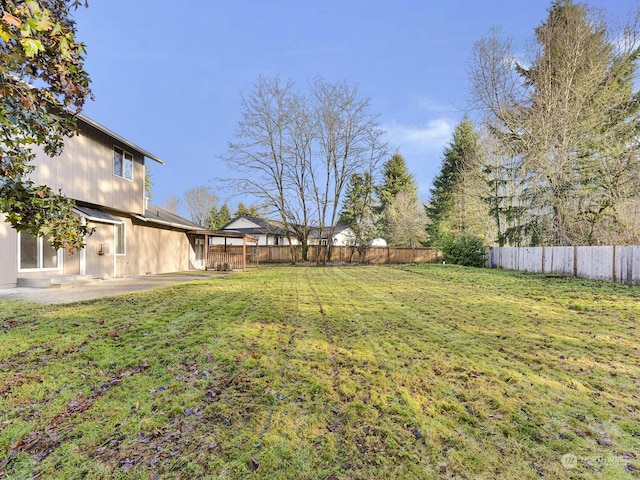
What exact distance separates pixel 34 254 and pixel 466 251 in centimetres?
2050

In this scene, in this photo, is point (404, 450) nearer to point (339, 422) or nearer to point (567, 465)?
point (339, 422)

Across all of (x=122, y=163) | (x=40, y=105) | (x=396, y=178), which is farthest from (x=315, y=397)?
(x=396, y=178)

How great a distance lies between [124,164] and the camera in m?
12.5

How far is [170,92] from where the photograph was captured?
154 ft

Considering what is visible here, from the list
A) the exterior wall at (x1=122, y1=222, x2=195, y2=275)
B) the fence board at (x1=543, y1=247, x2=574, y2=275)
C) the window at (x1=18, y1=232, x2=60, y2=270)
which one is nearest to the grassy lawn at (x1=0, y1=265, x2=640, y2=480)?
the window at (x1=18, y1=232, x2=60, y2=270)

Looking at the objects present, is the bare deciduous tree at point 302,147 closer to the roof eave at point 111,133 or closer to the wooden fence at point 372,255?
A: the wooden fence at point 372,255

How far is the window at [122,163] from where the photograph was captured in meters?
11.9

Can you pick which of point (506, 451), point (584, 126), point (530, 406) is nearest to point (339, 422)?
point (506, 451)

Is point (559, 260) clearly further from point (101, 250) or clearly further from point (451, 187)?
point (451, 187)

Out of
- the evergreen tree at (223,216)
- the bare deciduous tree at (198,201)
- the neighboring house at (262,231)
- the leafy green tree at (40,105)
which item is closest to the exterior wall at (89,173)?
the leafy green tree at (40,105)

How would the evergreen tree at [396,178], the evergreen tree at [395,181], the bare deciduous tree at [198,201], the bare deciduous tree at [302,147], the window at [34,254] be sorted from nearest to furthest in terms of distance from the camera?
1. the window at [34,254]
2. the bare deciduous tree at [302,147]
3. the evergreen tree at [395,181]
4. the evergreen tree at [396,178]
5. the bare deciduous tree at [198,201]

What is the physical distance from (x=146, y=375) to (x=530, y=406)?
3594 mm

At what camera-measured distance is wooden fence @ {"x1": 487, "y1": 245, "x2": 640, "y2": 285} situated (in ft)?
32.7

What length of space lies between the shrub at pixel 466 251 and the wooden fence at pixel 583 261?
2.17 m
